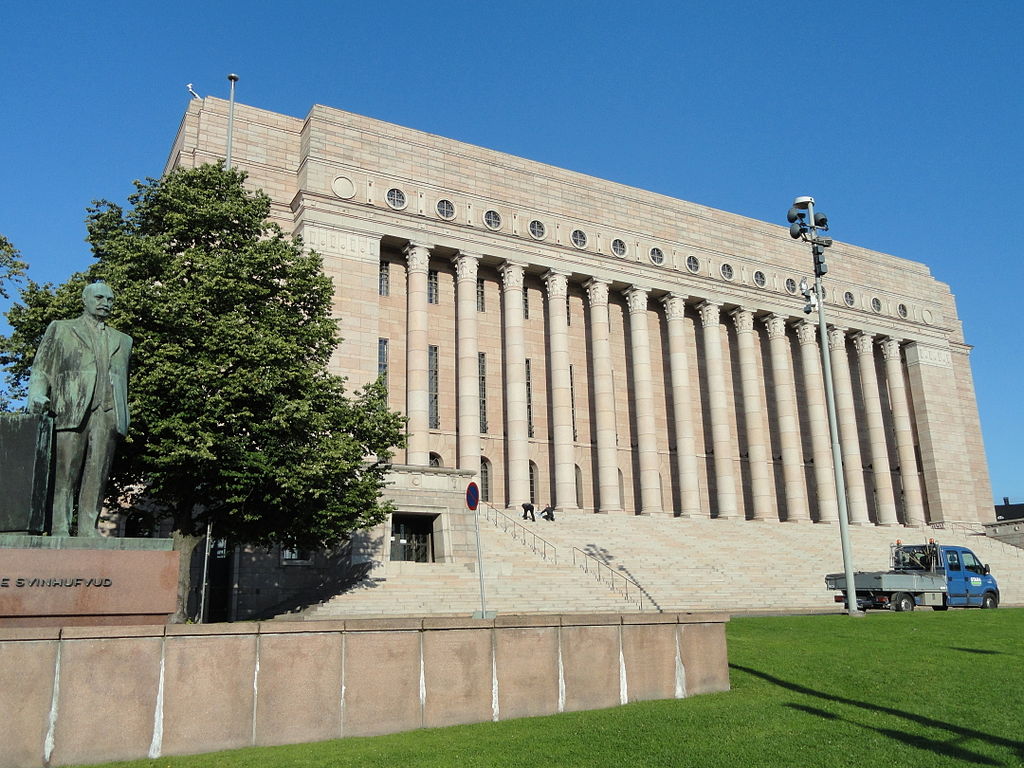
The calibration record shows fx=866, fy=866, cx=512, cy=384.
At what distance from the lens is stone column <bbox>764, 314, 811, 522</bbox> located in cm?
5341

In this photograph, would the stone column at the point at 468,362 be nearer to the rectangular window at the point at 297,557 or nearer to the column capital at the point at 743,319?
the rectangular window at the point at 297,557

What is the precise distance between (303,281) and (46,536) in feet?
51.6

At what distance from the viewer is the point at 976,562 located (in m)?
34.0

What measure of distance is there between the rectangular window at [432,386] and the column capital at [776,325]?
22.8 metres

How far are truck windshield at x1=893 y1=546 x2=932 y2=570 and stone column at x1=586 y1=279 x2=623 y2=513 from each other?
15883 mm

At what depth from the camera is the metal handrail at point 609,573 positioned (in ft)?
101

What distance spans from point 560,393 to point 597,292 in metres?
7.02

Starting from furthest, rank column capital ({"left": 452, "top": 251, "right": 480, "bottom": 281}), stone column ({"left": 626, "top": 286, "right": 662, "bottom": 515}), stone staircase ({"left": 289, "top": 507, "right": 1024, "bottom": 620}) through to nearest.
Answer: stone column ({"left": 626, "top": 286, "right": 662, "bottom": 515}), column capital ({"left": 452, "top": 251, "right": 480, "bottom": 281}), stone staircase ({"left": 289, "top": 507, "right": 1024, "bottom": 620})

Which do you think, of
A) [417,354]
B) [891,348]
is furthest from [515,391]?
[891,348]

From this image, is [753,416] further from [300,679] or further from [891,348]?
[300,679]

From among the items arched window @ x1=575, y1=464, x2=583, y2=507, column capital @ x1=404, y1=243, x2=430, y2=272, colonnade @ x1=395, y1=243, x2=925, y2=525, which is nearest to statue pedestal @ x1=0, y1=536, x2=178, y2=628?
colonnade @ x1=395, y1=243, x2=925, y2=525

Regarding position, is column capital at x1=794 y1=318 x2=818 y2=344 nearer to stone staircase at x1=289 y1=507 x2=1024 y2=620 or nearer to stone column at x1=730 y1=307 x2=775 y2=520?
stone column at x1=730 y1=307 x2=775 y2=520

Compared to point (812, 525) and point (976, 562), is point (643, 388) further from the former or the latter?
point (976, 562)

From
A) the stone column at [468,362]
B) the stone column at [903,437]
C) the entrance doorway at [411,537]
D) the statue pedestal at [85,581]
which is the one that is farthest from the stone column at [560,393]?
the statue pedestal at [85,581]
